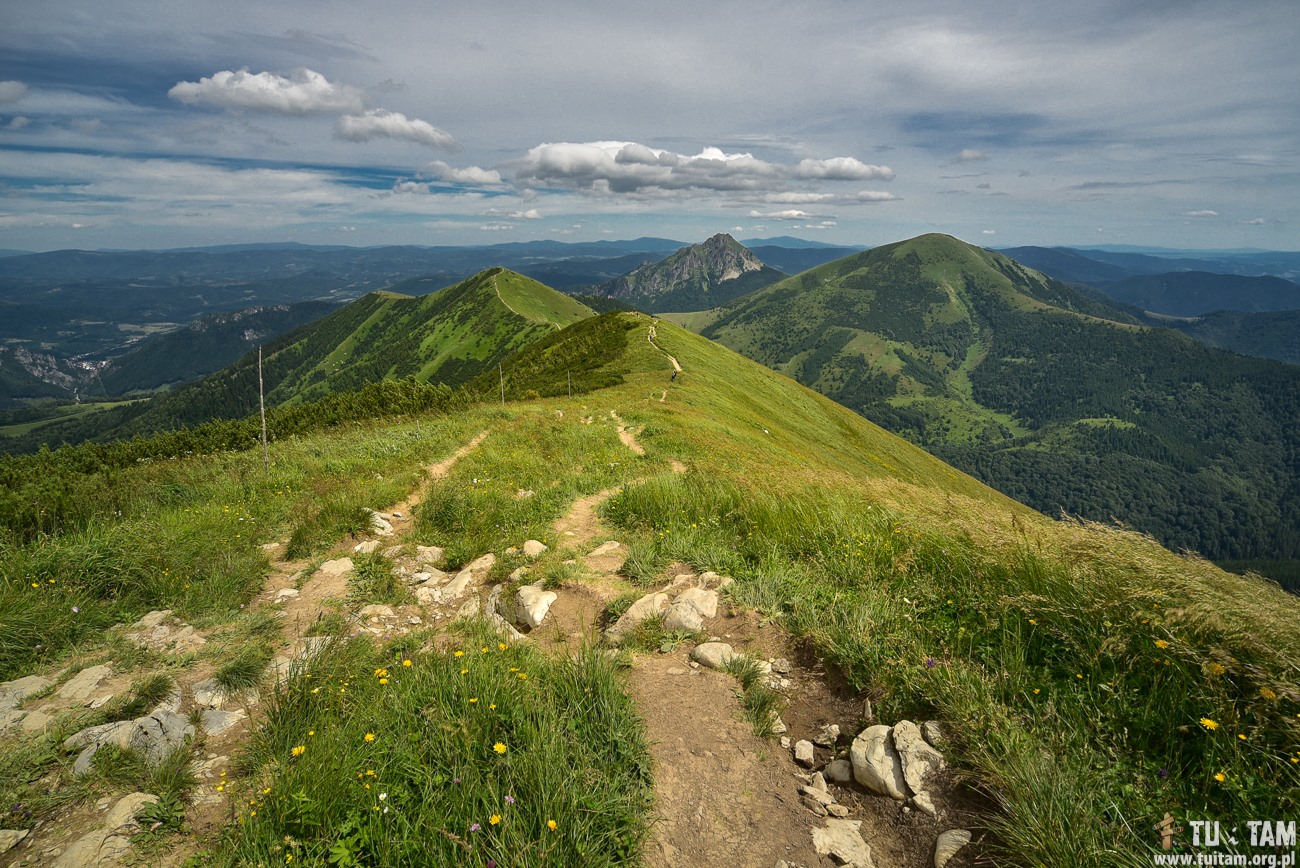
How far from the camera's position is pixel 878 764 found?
166 inches

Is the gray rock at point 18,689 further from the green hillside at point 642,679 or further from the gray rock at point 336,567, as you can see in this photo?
the gray rock at point 336,567

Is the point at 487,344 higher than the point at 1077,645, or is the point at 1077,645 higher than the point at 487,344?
the point at 1077,645

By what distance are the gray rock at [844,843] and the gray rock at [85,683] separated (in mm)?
6761

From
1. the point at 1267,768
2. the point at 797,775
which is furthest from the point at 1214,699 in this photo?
the point at 797,775

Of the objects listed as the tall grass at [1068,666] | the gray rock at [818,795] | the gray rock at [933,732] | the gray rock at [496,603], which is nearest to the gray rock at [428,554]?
the gray rock at [496,603]

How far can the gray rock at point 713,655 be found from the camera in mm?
5801

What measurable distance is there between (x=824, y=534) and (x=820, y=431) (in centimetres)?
5719

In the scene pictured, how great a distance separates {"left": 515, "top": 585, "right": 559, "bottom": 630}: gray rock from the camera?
23.6ft

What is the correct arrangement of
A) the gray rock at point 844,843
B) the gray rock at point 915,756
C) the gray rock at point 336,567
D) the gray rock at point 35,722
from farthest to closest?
the gray rock at point 336,567 < the gray rock at point 35,722 < the gray rock at point 915,756 < the gray rock at point 844,843

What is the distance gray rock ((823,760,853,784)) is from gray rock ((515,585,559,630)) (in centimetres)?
399

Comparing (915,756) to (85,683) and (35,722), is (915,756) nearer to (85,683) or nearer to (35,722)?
(35,722)

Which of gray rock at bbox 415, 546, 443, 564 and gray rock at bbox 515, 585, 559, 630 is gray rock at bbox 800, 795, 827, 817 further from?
gray rock at bbox 415, 546, 443, 564

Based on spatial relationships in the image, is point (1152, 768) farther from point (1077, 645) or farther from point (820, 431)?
point (820, 431)

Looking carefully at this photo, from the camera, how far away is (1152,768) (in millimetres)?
3689
